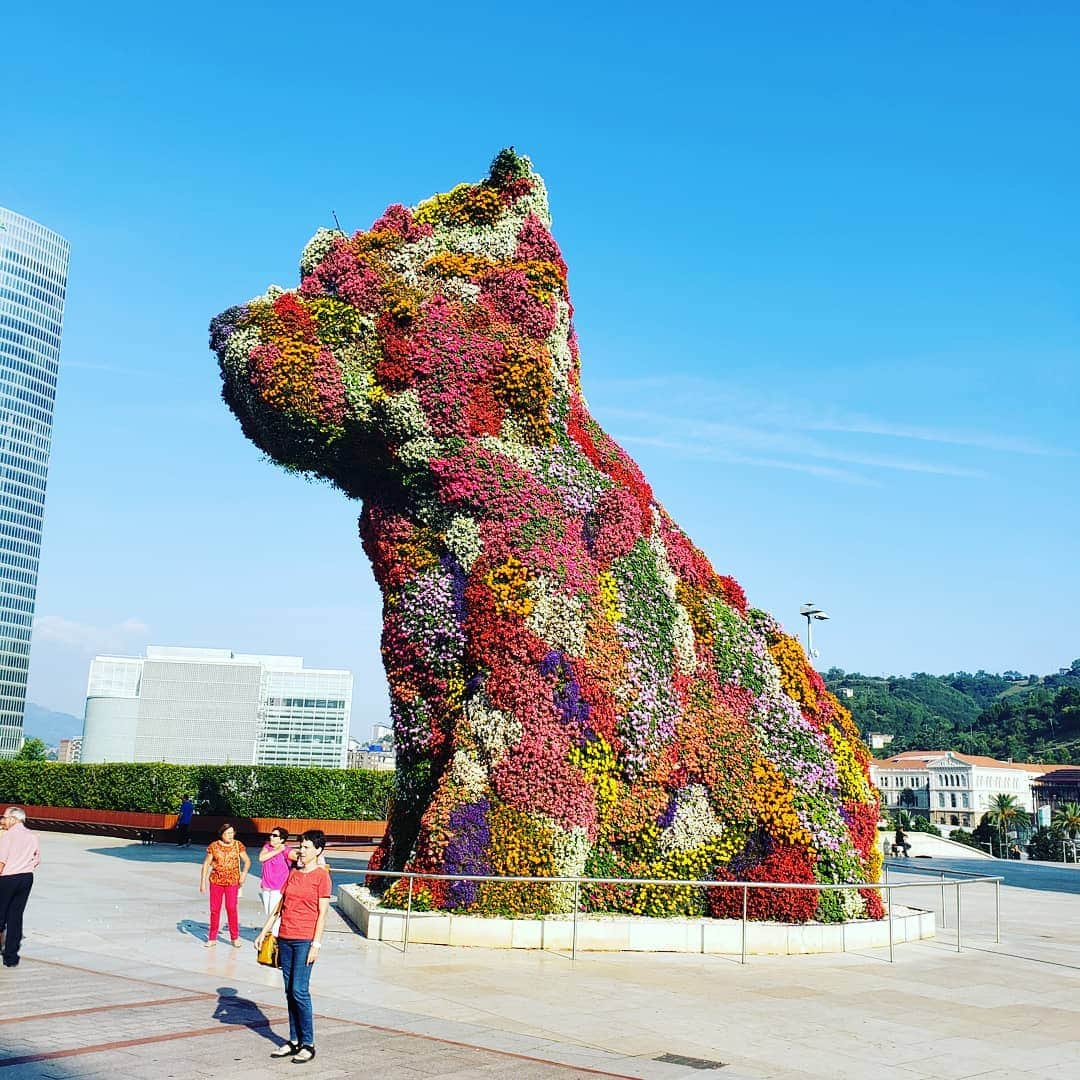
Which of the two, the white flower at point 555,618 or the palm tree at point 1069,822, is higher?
the white flower at point 555,618

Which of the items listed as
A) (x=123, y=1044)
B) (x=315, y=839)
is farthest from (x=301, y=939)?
(x=123, y=1044)

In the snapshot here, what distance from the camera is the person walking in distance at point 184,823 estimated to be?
29.0m

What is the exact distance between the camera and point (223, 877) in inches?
500

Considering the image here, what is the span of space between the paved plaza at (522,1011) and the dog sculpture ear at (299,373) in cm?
672

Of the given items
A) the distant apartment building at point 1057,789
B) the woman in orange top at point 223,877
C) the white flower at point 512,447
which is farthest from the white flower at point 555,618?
the distant apartment building at point 1057,789

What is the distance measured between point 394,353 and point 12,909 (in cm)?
835

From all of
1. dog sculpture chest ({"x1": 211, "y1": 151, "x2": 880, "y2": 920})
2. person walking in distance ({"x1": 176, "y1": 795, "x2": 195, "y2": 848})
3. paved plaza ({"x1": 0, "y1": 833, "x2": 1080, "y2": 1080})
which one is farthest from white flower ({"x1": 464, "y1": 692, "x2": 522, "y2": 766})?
person walking in distance ({"x1": 176, "y1": 795, "x2": 195, "y2": 848})

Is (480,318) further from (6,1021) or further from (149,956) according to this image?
(6,1021)

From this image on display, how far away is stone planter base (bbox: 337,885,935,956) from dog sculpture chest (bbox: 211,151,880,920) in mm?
302

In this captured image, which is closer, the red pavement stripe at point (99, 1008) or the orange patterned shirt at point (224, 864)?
the red pavement stripe at point (99, 1008)

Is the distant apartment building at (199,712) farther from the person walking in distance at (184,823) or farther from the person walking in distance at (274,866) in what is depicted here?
the person walking in distance at (274,866)

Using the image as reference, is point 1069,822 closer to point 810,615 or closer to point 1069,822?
point 1069,822

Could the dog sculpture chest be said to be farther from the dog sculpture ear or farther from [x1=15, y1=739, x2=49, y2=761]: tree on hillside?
[x1=15, y1=739, x2=49, y2=761]: tree on hillside

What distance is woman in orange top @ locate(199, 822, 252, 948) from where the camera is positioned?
41.0 feet
